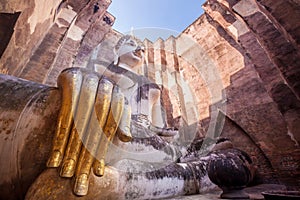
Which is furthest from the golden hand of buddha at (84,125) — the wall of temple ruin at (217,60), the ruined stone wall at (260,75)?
the ruined stone wall at (260,75)

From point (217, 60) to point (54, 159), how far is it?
4669 millimetres

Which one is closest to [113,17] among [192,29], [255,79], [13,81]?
[192,29]

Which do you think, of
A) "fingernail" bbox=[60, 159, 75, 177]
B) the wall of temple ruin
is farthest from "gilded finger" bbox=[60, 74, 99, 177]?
the wall of temple ruin

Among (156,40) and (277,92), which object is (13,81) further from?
(156,40)

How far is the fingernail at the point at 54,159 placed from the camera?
495mm

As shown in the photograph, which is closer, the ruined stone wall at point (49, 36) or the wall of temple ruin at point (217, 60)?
the ruined stone wall at point (49, 36)

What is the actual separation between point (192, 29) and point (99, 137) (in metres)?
5.43

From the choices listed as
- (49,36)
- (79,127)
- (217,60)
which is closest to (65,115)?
(79,127)

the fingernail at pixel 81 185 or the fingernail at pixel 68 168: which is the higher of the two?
the fingernail at pixel 68 168

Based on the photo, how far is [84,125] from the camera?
534 millimetres

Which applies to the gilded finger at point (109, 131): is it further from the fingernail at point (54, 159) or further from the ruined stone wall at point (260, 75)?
the ruined stone wall at point (260, 75)

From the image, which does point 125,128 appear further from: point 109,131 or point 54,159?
point 54,159

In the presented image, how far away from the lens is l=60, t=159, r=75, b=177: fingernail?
0.50 metres

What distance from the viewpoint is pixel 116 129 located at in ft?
1.93
